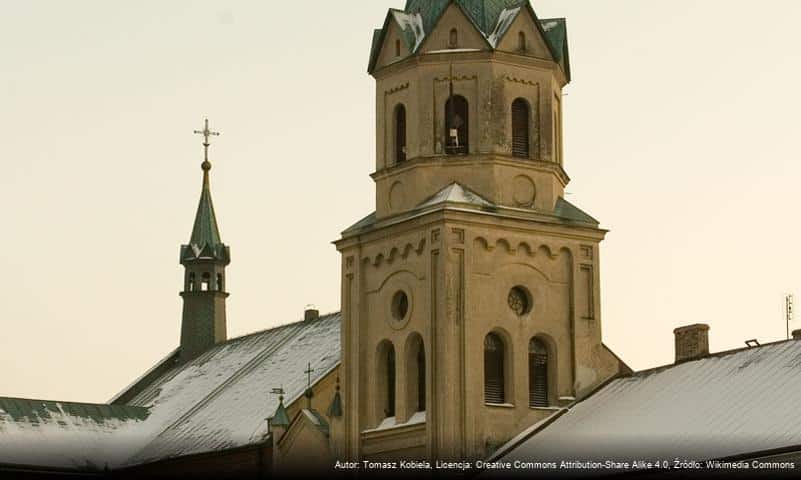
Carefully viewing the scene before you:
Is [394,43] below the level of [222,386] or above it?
above

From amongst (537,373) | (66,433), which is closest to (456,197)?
(537,373)

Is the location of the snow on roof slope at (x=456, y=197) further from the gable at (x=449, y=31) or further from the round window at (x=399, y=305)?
the gable at (x=449, y=31)

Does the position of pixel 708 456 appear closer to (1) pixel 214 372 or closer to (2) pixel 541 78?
(2) pixel 541 78

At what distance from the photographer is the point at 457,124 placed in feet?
217

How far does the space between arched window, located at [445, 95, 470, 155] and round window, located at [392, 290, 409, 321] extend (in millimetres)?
5109

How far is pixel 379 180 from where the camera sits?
67.8 m

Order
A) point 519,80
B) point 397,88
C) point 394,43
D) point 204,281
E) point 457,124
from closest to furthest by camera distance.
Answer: point 457,124 → point 519,80 → point 397,88 → point 394,43 → point 204,281

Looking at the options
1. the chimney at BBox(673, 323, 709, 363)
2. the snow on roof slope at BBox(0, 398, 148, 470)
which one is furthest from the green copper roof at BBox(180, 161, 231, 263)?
the chimney at BBox(673, 323, 709, 363)

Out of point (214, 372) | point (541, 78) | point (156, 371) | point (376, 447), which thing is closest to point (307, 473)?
point (376, 447)

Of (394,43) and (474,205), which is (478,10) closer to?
(394,43)

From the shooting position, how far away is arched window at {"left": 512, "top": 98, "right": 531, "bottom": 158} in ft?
217

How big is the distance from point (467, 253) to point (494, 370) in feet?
13.2

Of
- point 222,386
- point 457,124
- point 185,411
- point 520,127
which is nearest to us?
point 457,124

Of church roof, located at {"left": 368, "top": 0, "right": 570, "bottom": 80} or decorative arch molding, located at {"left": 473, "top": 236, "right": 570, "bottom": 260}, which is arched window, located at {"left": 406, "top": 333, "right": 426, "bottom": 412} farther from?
church roof, located at {"left": 368, "top": 0, "right": 570, "bottom": 80}
